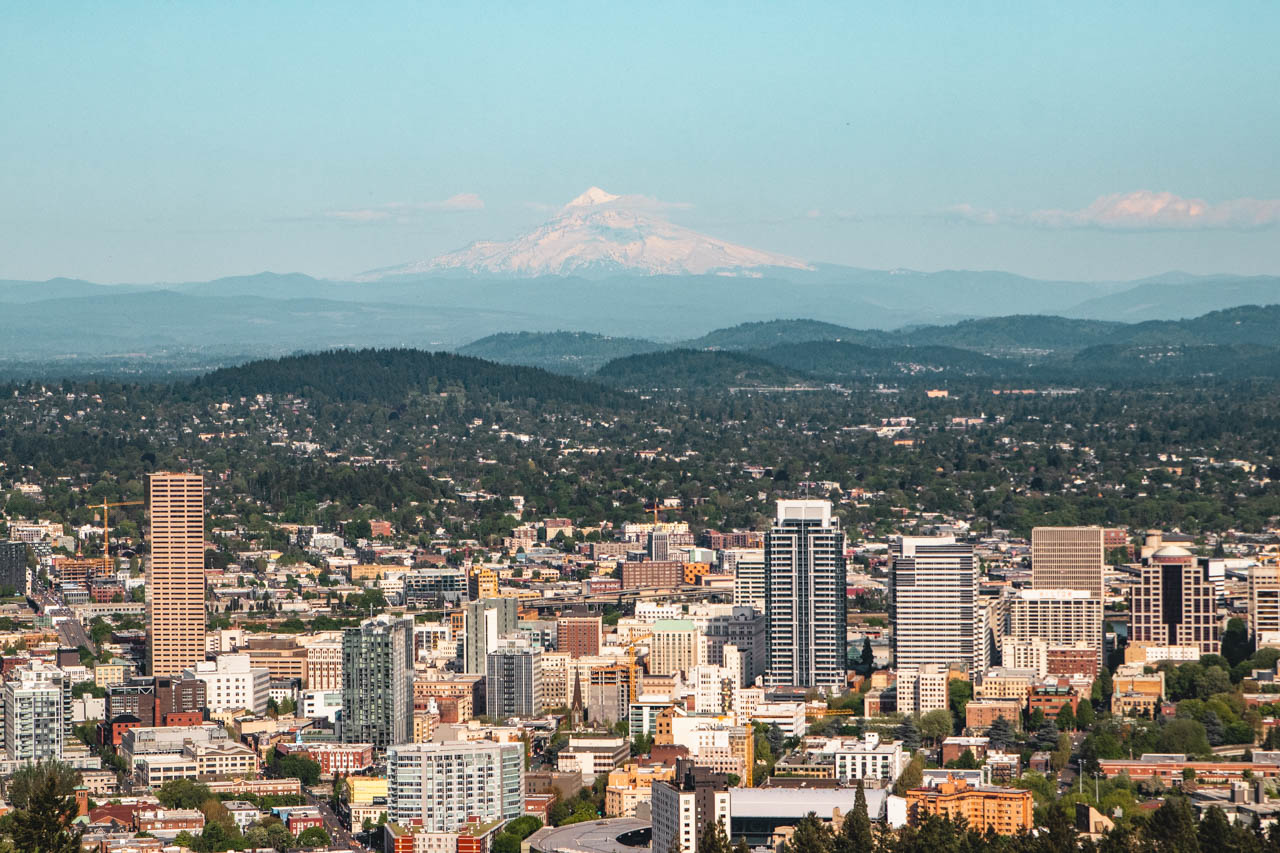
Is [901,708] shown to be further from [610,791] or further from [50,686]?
[50,686]

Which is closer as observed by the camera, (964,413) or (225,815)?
(225,815)

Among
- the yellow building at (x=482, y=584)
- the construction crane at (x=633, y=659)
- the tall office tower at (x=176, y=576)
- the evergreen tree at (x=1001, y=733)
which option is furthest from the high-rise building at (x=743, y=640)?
the yellow building at (x=482, y=584)

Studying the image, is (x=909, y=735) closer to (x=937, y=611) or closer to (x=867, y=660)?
(x=937, y=611)

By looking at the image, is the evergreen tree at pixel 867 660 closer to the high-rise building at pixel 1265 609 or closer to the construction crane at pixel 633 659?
the construction crane at pixel 633 659

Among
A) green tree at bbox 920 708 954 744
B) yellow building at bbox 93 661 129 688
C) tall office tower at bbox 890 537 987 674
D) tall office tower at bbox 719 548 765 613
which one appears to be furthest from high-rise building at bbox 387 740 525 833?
tall office tower at bbox 719 548 765 613

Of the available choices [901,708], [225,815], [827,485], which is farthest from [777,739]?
[827,485]

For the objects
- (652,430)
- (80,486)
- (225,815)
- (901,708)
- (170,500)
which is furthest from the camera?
(652,430)

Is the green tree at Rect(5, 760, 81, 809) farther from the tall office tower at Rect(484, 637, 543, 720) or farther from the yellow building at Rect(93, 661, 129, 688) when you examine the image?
the yellow building at Rect(93, 661, 129, 688)
